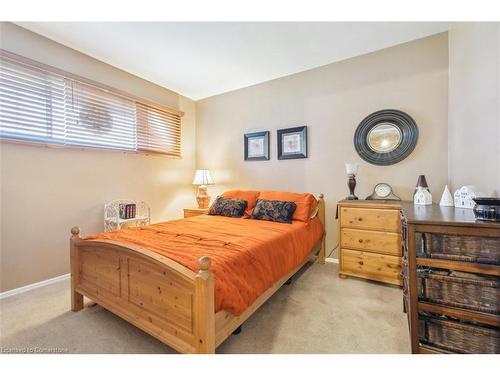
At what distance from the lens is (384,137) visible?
2.61 m

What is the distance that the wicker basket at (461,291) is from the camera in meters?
1.13

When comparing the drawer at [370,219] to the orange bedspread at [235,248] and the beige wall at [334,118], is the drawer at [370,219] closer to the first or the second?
the orange bedspread at [235,248]

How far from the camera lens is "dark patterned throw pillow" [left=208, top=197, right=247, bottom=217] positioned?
2.96 metres

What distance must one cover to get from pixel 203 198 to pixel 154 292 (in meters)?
2.36

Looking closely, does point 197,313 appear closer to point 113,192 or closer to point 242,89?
point 113,192

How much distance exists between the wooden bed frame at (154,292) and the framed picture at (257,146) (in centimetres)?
200

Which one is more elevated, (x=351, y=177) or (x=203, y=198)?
(x=351, y=177)

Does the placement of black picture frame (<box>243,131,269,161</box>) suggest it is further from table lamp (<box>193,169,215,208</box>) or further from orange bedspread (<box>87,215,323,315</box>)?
orange bedspread (<box>87,215,323,315</box>)

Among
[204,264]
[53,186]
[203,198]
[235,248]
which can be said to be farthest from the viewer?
[203,198]

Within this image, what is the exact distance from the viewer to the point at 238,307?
131cm

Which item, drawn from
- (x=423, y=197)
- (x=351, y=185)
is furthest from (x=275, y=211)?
(x=423, y=197)

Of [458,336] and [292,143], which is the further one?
[292,143]

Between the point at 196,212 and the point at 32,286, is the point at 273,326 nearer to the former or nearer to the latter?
the point at 196,212
